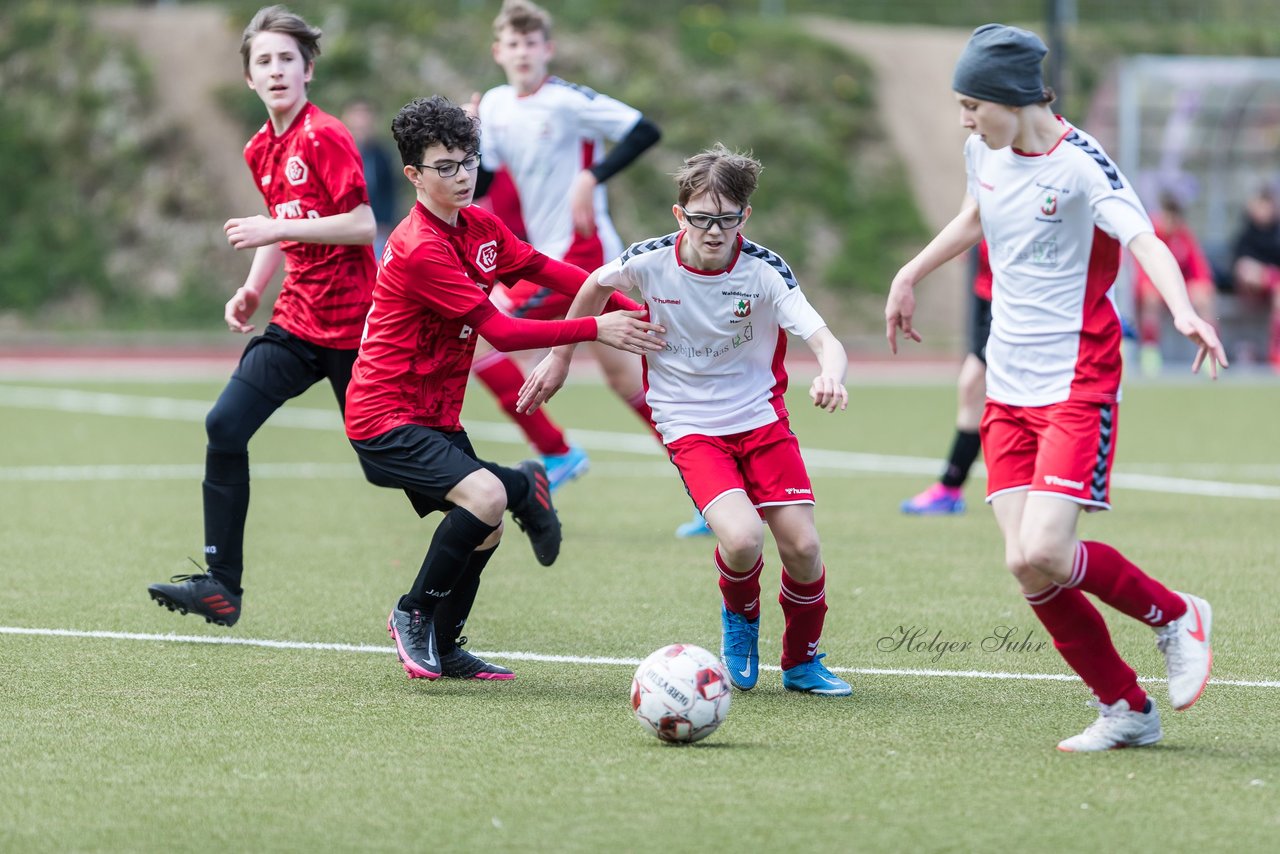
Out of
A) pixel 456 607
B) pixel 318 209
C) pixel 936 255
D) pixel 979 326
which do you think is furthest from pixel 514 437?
pixel 936 255

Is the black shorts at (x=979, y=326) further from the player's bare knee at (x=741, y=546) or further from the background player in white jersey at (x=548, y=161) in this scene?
the player's bare knee at (x=741, y=546)

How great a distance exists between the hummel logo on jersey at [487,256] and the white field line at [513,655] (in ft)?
4.11

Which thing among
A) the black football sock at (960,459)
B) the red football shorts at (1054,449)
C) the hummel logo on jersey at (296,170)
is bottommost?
the black football sock at (960,459)

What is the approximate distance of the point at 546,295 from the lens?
8.28 m

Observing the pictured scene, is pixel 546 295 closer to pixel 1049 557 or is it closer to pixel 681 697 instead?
pixel 681 697

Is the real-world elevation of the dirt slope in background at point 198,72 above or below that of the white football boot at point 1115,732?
above

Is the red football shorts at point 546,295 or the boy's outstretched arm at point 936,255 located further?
the red football shorts at point 546,295

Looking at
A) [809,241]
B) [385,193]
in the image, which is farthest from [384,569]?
[809,241]

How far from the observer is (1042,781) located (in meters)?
4.11

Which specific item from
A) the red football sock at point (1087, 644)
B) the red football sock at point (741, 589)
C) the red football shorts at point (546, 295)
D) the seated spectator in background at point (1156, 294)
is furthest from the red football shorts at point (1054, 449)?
the seated spectator in background at point (1156, 294)

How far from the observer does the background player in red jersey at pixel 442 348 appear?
5113mm

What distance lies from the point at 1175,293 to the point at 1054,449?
1.59 ft

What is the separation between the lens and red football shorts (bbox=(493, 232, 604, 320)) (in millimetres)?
8234

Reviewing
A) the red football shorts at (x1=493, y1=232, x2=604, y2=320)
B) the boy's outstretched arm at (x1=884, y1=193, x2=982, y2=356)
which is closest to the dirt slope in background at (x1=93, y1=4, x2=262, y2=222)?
the red football shorts at (x1=493, y1=232, x2=604, y2=320)
